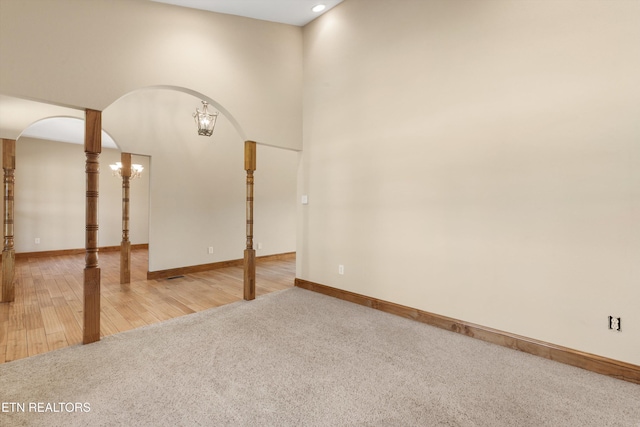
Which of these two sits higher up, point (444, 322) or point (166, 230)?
point (166, 230)

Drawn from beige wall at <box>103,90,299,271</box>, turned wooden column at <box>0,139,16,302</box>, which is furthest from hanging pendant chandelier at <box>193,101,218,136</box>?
turned wooden column at <box>0,139,16,302</box>

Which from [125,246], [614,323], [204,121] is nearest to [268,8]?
[204,121]

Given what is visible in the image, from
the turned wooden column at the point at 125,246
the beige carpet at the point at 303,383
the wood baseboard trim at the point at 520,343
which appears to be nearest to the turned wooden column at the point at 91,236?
the beige carpet at the point at 303,383

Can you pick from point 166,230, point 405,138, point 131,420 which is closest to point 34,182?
point 166,230

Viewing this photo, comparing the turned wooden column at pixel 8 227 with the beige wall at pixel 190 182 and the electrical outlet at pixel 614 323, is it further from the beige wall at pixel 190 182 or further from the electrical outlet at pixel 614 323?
the electrical outlet at pixel 614 323

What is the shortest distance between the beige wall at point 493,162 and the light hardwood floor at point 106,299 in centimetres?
182

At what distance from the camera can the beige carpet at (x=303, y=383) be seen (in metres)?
1.79

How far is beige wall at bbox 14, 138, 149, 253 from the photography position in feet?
24.1

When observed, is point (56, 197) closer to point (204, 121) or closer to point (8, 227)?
point (8, 227)

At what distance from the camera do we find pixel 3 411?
1828 mm

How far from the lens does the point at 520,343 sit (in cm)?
265

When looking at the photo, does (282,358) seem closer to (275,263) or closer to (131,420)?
(131,420)

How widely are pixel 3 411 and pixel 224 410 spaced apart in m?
1.32

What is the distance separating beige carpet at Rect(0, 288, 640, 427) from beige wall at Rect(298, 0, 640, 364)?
0.53 metres
